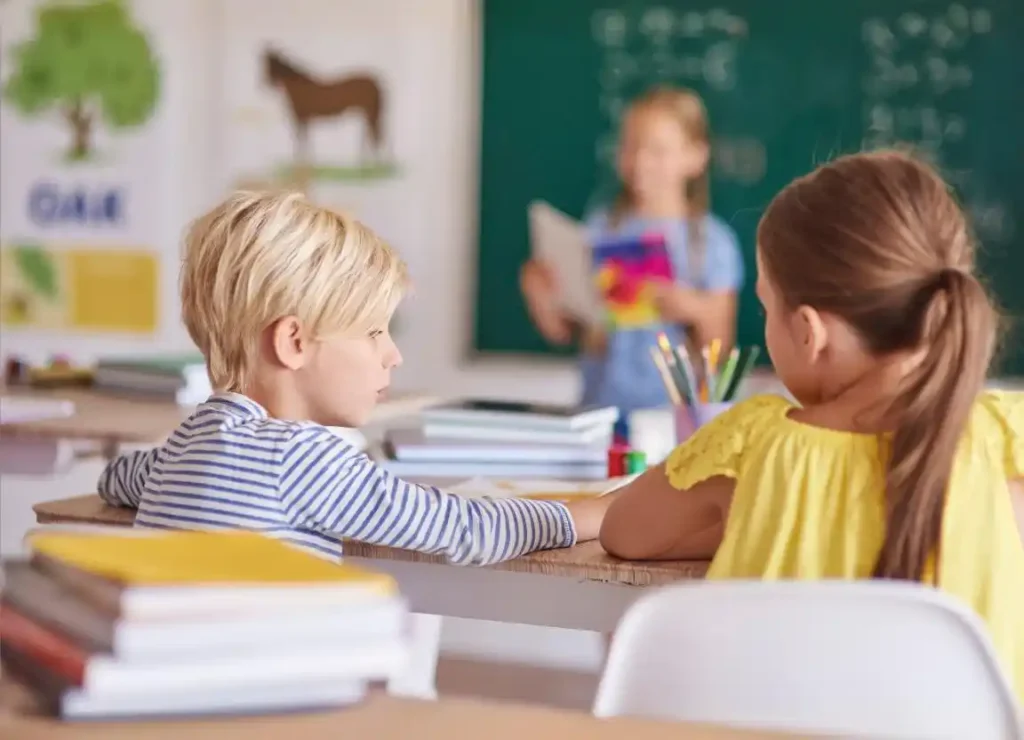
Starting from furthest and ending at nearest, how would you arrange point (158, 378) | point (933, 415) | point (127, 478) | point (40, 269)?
point (40, 269)
point (158, 378)
point (127, 478)
point (933, 415)

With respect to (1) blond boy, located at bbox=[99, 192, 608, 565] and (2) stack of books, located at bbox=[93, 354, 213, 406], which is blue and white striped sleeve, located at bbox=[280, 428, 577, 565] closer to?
(1) blond boy, located at bbox=[99, 192, 608, 565]

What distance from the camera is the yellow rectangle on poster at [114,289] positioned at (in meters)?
4.27

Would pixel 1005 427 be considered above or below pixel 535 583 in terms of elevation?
above

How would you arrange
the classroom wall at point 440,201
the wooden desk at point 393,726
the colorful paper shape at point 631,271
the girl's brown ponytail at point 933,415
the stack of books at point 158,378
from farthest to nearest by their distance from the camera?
the classroom wall at point 440,201, the colorful paper shape at point 631,271, the stack of books at point 158,378, the girl's brown ponytail at point 933,415, the wooden desk at point 393,726

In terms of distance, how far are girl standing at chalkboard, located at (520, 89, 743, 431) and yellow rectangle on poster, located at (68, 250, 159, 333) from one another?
4.23 ft

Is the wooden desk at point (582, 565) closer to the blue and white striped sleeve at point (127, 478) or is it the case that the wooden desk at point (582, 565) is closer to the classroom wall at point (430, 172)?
the blue and white striped sleeve at point (127, 478)

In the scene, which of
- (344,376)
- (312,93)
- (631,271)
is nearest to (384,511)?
(344,376)

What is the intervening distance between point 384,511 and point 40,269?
340 cm

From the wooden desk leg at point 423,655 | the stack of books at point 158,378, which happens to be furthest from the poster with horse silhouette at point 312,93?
the wooden desk leg at point 423,655

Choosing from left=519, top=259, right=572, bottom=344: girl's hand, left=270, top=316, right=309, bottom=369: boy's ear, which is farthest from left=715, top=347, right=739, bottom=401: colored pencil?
left=519, top=259, right=572, bottom=344: girl's hand

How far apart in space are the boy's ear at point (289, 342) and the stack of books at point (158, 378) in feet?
3.42

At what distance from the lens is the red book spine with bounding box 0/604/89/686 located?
2.39ft

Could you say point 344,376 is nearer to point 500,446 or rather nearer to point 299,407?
point 299,407

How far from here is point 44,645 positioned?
0.76 m
